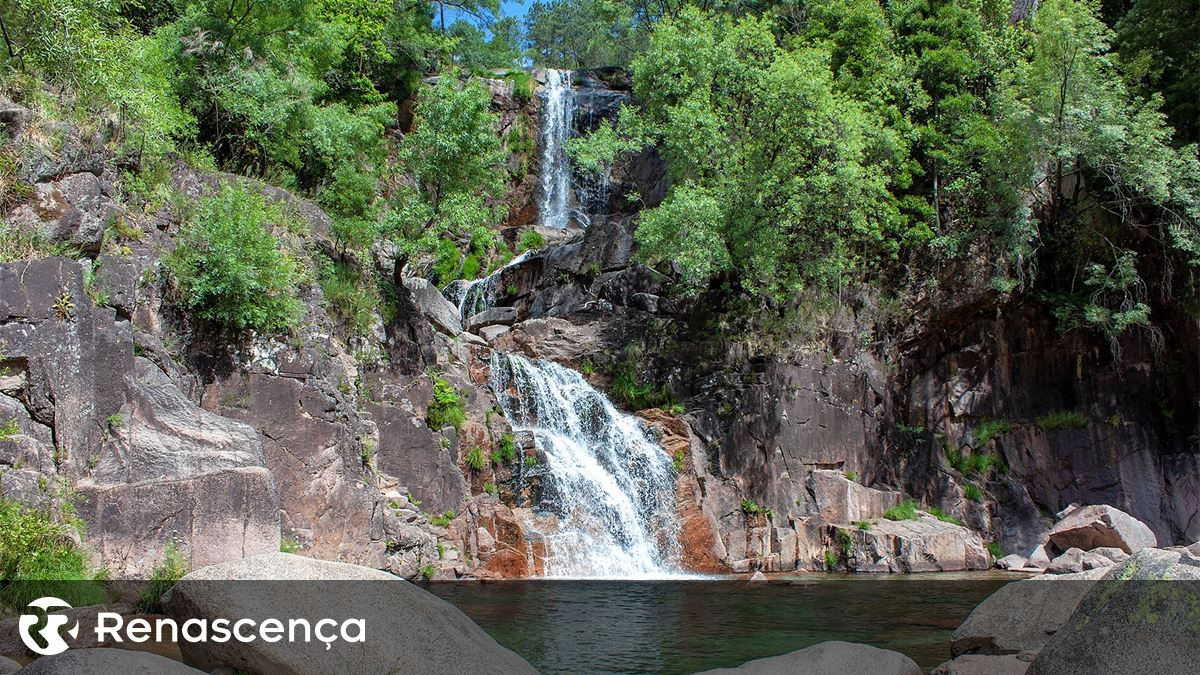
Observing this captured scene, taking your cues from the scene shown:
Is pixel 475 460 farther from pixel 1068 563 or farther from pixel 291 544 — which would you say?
pixel 1068 563

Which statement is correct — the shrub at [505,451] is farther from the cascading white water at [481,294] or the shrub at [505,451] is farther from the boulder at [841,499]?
the cascading white water at [481,294]

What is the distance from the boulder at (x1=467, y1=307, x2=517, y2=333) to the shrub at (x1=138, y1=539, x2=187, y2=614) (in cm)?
1593

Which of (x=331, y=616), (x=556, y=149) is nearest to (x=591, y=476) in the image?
(x=331, y=616)

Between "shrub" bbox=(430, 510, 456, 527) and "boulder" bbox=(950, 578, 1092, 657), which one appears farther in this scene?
"shrub" bbox=(430, 510, 456, 527)

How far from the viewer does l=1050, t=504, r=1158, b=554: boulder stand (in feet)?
68.5

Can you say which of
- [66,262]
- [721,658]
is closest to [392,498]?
[66,262]

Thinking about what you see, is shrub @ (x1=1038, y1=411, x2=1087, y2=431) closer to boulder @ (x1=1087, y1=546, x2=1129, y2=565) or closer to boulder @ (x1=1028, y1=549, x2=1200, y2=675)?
boulder @ (x1=1087, y1=546, x2=1129, y2=565)

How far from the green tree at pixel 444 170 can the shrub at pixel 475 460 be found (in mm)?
4691

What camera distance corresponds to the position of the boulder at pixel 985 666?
758 cm

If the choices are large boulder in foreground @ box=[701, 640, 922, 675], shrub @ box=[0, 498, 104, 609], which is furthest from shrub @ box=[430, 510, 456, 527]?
large boulder in foreground @ box=[701, 640, 922, 675]

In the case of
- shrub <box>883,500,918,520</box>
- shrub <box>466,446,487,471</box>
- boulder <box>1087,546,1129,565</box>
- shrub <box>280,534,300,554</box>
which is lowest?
boulder <box>1087,546,1129,565</box>

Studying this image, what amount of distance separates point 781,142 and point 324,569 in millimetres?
19130

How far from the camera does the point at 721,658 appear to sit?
1022cm

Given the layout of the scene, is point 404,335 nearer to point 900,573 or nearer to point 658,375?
point 658,375
